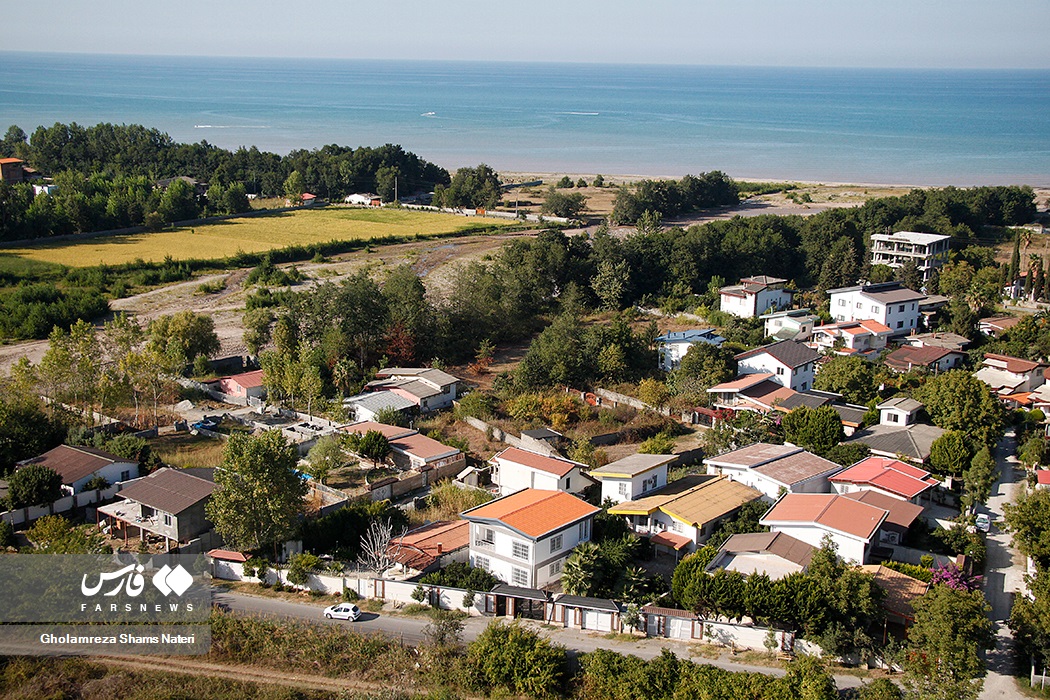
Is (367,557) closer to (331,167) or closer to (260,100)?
(331,167)

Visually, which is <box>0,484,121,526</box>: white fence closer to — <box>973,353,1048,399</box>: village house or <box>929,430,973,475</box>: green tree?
<box>929,430,973,475</box>: green tree

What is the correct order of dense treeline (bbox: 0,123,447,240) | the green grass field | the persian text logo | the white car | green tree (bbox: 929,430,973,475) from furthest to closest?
dense treeline (bbox: 0,123,447,240) < the green grass field < green tree (bbox: 929,430,973,475) < the persian text logo < the white car

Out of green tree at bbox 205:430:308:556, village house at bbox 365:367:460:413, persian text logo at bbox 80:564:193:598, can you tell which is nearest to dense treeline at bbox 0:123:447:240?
village house at bbox 365:367:460:413

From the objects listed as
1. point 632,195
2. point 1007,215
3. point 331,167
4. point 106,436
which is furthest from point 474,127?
point 106,436

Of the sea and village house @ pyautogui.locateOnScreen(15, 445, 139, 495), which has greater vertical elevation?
the sea

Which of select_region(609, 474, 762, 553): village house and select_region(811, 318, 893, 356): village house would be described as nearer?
select_region(609, 474, 762, 553): village house
